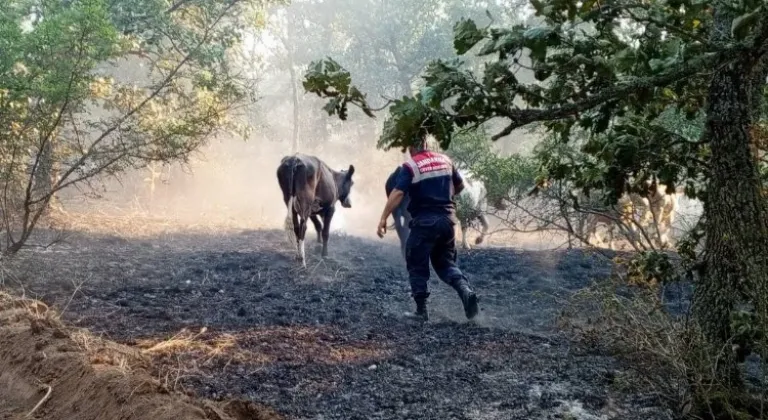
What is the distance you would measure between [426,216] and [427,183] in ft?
1.14

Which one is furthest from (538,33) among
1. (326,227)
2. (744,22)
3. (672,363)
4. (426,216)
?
(326,227)

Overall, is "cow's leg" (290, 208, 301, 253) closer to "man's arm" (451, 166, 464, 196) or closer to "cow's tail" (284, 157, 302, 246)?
Answer: "cow's tail" (284, 157, 302, 246)

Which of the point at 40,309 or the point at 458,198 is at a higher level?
the point at 458,198

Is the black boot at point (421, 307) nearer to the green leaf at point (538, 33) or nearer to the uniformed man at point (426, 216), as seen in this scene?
the uniformed man at point (426, 216)

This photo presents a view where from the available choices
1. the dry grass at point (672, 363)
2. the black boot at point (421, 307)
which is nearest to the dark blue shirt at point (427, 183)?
the black boot at point (421, 307)

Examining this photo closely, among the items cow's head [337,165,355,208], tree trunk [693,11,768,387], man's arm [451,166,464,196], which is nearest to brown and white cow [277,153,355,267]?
cow's head [337,165,355,208]

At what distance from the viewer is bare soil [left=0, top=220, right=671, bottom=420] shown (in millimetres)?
4113

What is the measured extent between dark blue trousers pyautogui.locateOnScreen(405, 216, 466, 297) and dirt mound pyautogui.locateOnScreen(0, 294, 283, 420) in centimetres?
301

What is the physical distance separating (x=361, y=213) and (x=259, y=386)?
22.6 m

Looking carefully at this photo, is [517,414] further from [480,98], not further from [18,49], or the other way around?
[18,49]

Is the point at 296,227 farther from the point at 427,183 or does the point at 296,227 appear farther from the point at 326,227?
the point at 427,183

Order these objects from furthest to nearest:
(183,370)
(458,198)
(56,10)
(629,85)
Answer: (458,198)
(56,10)
(183,370)
(629,85)

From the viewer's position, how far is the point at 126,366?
165 inches

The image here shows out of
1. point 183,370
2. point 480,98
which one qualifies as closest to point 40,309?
point 183,370
